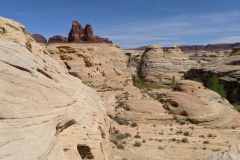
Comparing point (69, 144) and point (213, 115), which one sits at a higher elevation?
point (69, 144)

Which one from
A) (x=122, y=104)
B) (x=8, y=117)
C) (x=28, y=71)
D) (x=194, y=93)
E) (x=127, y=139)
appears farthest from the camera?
(x=194, y=93)

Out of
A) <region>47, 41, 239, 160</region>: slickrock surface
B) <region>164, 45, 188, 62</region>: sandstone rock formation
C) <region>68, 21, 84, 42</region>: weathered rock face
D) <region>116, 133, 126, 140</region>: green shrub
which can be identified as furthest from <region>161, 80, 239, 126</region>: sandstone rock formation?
<region>68, 21, 84, 42</region>: weathered rock face

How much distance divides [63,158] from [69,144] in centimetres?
125

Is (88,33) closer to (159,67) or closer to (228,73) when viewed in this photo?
(159,67)

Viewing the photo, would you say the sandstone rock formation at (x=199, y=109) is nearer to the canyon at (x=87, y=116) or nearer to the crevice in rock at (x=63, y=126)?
the canyon at (x=87, y=116)

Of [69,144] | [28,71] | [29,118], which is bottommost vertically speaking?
[69,144]

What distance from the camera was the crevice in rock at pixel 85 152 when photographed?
10.1 meters

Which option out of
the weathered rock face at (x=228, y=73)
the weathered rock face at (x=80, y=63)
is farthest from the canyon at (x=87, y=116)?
the weathered rock face at (x=228, y=73)

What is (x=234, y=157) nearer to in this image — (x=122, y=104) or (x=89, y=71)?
(x=122, y=104)

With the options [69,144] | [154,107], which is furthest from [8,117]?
[154,107]

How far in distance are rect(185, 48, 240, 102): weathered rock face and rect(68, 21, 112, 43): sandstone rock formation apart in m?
103

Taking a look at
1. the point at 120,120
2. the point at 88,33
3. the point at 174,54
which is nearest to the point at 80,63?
the point at 120,120

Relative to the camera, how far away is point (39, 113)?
25.0 ft

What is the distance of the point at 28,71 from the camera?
8664 mm
